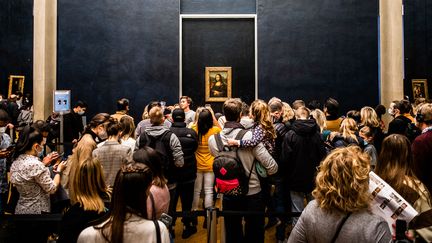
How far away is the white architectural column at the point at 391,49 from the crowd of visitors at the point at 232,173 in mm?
4190

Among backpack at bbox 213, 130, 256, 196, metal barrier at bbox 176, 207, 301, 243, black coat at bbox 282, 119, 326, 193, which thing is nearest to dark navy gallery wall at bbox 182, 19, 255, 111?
black coat at bbox 282, 119, 326, 193

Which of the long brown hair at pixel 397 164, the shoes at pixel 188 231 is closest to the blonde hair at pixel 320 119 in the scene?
the shoes at pixel 188 231

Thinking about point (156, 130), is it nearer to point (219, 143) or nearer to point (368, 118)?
point (219, 143)

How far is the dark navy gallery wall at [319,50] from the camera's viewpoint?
15.6 meters

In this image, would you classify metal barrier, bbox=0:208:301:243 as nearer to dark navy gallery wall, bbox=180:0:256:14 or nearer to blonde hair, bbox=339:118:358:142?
blonde hair, bbox=339:118:358:142

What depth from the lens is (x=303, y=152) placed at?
6.55 meters

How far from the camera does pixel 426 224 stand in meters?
2.30

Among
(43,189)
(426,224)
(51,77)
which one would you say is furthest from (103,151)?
(51,77)

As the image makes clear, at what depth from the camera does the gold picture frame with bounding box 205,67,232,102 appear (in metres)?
15.9

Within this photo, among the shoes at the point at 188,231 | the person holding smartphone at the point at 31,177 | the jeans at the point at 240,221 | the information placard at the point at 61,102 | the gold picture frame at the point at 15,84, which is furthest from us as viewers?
the gold picture frame at the point at 15,84

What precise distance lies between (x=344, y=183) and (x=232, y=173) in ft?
8.67

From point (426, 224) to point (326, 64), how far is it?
45.5ft

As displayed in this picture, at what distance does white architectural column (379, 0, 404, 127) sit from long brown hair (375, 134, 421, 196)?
410 inches

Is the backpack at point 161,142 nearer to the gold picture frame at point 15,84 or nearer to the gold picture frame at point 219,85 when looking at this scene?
the gold picture frame at point 219,85
